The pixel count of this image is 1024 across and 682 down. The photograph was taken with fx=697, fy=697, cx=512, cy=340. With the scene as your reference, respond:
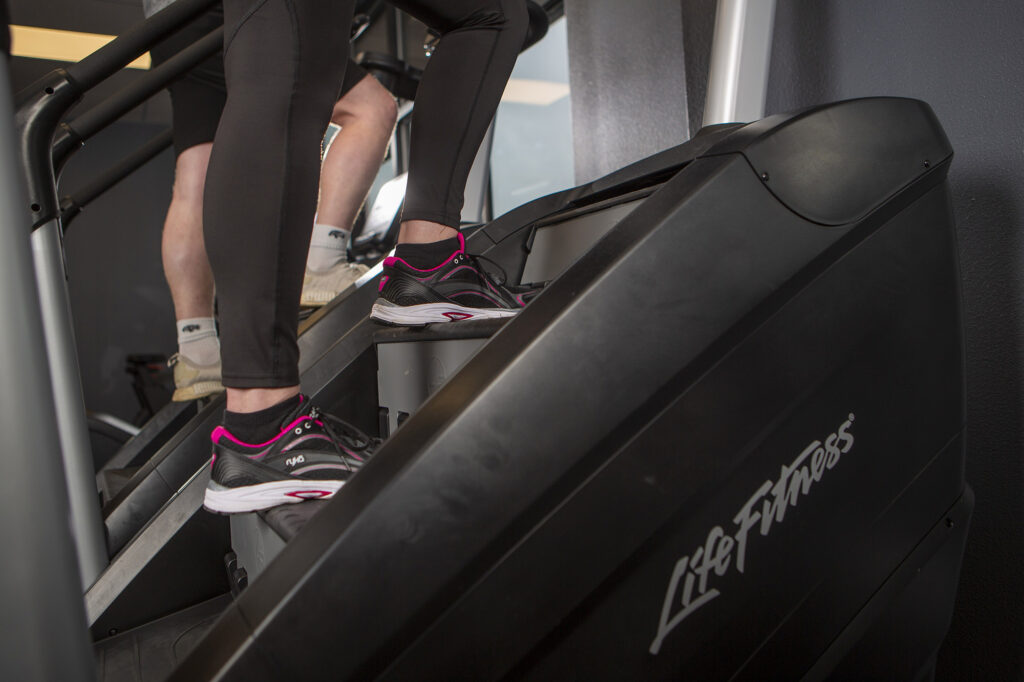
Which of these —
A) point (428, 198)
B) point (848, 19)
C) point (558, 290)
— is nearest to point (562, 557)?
point (558, 290)

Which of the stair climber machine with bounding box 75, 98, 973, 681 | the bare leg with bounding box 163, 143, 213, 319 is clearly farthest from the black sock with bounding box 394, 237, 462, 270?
the bare leg with bounding box 163, 143, 213, 319

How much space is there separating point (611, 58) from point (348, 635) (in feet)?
5.34

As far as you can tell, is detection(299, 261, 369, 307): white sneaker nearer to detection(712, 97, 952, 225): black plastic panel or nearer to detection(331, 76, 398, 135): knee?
detection(331, 76, 398, 135): knee

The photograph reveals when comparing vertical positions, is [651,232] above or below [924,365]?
above

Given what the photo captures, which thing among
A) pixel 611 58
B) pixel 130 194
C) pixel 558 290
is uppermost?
pixel 611 58

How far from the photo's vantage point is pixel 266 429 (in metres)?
0.75

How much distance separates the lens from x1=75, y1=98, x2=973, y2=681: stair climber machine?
0.52 metres

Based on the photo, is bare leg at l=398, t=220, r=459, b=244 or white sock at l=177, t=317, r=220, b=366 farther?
white sock at l=177, t=317, r=220, b=366

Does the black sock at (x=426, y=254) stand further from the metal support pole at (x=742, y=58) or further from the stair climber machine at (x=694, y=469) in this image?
the metal support pole at (x=742, y=58)

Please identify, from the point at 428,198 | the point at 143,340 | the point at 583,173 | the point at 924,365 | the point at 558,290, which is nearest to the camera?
the point at 558,290

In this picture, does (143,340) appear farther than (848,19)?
Yes

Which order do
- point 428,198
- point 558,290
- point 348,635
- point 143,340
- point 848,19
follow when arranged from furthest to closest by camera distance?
point 143,340 → point 848,19 → point 428,198 → point 558,290 → point 348,635

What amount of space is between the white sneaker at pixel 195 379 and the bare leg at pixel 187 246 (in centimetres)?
10

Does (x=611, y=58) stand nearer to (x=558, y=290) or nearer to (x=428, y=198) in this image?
(x=428, y=198)
